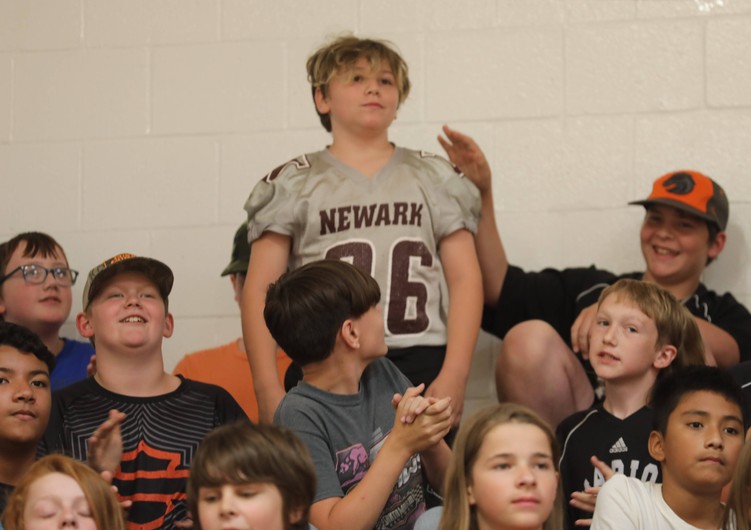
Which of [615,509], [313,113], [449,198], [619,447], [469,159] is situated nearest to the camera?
[615,509]

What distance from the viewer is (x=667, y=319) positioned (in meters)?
2.94

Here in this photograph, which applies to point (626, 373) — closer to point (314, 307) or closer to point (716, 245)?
point (314, 307)

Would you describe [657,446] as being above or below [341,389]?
below

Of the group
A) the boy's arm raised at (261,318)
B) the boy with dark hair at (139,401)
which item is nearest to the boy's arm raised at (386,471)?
the boy with dark hair at (139,401)

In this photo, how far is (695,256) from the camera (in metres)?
3.56

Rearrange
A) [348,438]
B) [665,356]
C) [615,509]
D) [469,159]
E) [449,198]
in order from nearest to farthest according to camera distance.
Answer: [615,509]
[348,438]
[665,356]
[449,198]
[469,159]

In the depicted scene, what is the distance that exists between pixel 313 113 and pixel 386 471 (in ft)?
5.70

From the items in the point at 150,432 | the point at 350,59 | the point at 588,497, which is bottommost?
the point at 588,497

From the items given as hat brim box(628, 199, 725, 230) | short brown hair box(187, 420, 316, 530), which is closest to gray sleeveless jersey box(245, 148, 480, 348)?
hat brim box(628, 199, 725, 230)

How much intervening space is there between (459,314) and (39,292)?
1.34 metres

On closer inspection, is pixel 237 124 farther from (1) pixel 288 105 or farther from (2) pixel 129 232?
(2) pixel 129 232

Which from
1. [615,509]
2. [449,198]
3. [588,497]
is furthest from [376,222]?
[615,509]

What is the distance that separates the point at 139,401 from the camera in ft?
9.42

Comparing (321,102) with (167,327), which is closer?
(167,327)
